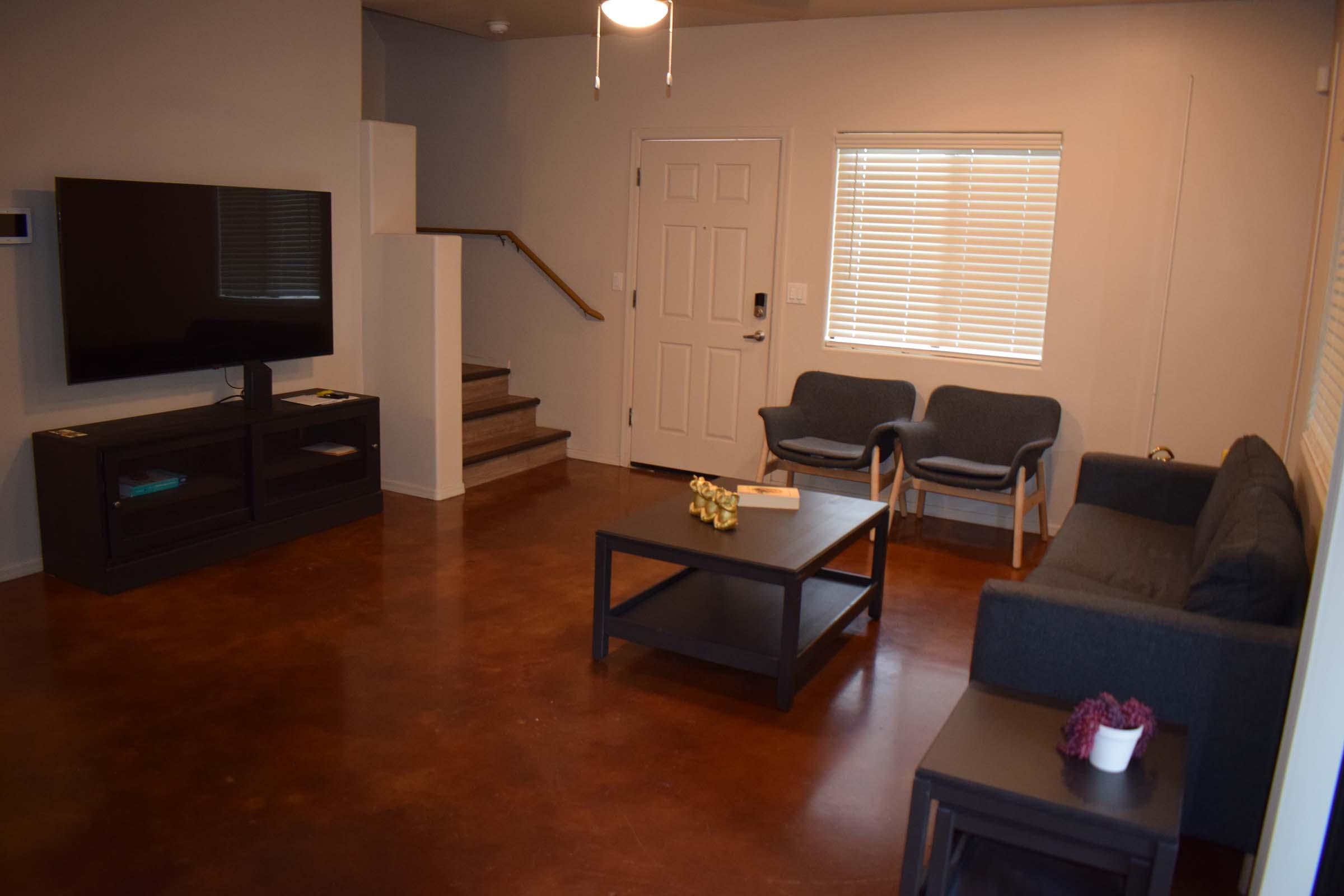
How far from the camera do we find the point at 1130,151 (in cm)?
506

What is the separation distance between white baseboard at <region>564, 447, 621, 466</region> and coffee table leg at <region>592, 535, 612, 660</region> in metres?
3.12

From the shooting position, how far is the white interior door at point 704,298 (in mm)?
6039

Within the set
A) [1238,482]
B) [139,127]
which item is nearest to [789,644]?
[1238,482]

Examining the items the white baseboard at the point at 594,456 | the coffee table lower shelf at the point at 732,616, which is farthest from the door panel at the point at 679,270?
the coffee table lower shelf at the point at 732,616

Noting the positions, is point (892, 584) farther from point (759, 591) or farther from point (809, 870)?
point (809, 870)

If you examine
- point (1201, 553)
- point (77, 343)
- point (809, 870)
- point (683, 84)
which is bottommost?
point (809, 870)

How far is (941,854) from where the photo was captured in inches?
85.4

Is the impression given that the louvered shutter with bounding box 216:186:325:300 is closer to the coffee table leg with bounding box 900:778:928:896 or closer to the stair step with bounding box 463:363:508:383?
the stair step with bounding box 463:363:508:383

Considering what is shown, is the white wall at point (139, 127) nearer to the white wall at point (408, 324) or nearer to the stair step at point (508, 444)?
the white wall at point (408, 324)

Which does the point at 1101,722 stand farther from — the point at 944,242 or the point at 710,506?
the point at 944,242

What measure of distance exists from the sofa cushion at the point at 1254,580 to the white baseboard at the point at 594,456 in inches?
171

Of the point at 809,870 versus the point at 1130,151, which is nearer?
the point at 809,870

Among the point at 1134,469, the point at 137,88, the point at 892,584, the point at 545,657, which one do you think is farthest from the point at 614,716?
the point at 137,88

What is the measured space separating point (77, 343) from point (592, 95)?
3385mm
